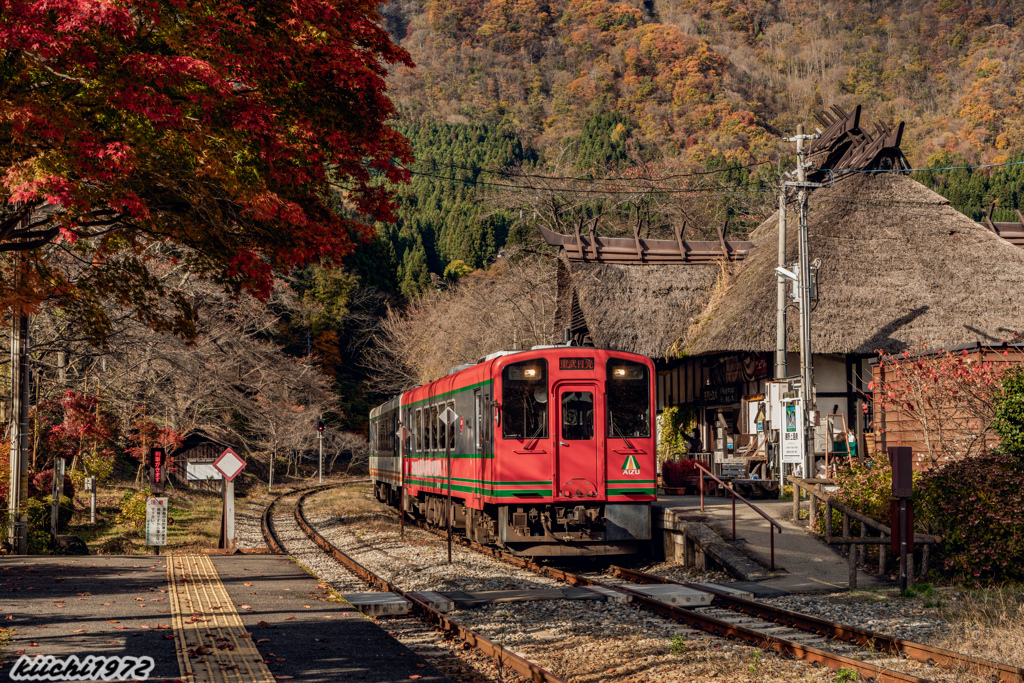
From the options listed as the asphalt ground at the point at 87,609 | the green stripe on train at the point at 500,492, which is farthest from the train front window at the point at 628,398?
the asphalt ground at the point at 87,609

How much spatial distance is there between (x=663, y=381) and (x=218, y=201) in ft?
87.5

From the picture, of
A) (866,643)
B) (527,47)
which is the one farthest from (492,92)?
(866,643)

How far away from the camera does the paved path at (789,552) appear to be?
12.9m

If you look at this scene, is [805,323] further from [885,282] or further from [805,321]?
[885,282]

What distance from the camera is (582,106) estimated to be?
93875 mm

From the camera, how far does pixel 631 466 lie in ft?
50.2

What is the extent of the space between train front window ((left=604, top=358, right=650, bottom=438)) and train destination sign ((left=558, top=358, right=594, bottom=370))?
0.31 m

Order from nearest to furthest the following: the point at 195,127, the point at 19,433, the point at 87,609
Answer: the point at 195,127 < the point at 87,609 < the point at 19,433

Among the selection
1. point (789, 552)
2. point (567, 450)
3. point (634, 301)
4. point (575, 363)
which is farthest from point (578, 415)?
point (634, 301)

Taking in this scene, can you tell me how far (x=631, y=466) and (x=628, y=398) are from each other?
1101 mm

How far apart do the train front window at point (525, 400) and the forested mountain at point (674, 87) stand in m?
46.2

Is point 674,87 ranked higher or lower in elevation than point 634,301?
higher

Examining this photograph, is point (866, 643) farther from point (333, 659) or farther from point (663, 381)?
point (663, 381)

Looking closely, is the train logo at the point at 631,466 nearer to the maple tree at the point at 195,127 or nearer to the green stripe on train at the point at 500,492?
the green stripe on train at the point at 500,492
